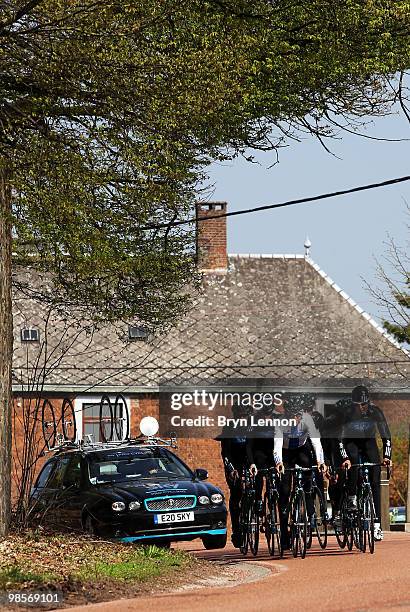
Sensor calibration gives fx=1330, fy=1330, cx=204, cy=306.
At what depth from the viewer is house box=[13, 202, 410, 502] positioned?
123 feet

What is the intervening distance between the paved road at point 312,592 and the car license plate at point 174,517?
1.87 meters

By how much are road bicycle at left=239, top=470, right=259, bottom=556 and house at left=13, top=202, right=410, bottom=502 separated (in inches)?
716

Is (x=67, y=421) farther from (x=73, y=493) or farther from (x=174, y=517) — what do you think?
(x=174, y=517)

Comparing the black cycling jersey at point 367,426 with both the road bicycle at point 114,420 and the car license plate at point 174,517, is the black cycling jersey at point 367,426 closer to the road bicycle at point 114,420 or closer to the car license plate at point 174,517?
the car license plate at point 174,517

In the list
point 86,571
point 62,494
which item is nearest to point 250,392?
point 62,494

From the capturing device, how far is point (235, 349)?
39.3 metres

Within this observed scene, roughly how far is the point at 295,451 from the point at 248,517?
129cm

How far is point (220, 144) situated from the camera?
54.9 ft

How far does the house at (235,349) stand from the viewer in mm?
37625

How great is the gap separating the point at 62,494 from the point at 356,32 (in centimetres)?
739

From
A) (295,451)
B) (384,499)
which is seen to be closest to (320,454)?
(295,451)

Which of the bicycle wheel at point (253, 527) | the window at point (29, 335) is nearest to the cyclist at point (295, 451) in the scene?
the bicycle wheel at point (253, 527)

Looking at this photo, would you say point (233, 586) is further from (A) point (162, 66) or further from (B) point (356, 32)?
(B) point (356, 32)

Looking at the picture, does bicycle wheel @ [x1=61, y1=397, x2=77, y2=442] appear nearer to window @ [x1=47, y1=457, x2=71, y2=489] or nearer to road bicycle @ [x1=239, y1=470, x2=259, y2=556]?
window @ [x1=47, y1=457, x2=71, y2=489]
